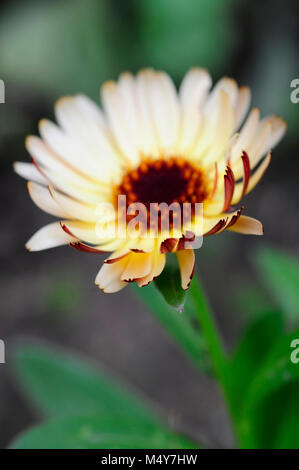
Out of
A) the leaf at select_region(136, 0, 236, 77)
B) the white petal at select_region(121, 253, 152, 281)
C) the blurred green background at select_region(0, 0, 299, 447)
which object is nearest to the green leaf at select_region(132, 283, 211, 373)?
the white petal at select_region(121, 253, 152, 281)

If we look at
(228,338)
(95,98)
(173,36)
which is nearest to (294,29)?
(173,36)

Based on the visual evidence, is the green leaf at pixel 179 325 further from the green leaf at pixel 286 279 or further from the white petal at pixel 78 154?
the green leaf at pixel 286 279

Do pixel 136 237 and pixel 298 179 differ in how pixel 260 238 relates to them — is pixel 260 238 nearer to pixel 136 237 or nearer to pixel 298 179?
pixel 298 179

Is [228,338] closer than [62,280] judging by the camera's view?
Yes

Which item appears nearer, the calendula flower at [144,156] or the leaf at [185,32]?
the calendula flower at [144,156]

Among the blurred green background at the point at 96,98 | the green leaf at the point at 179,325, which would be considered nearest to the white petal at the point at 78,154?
the green leaf at the point at 179,325
